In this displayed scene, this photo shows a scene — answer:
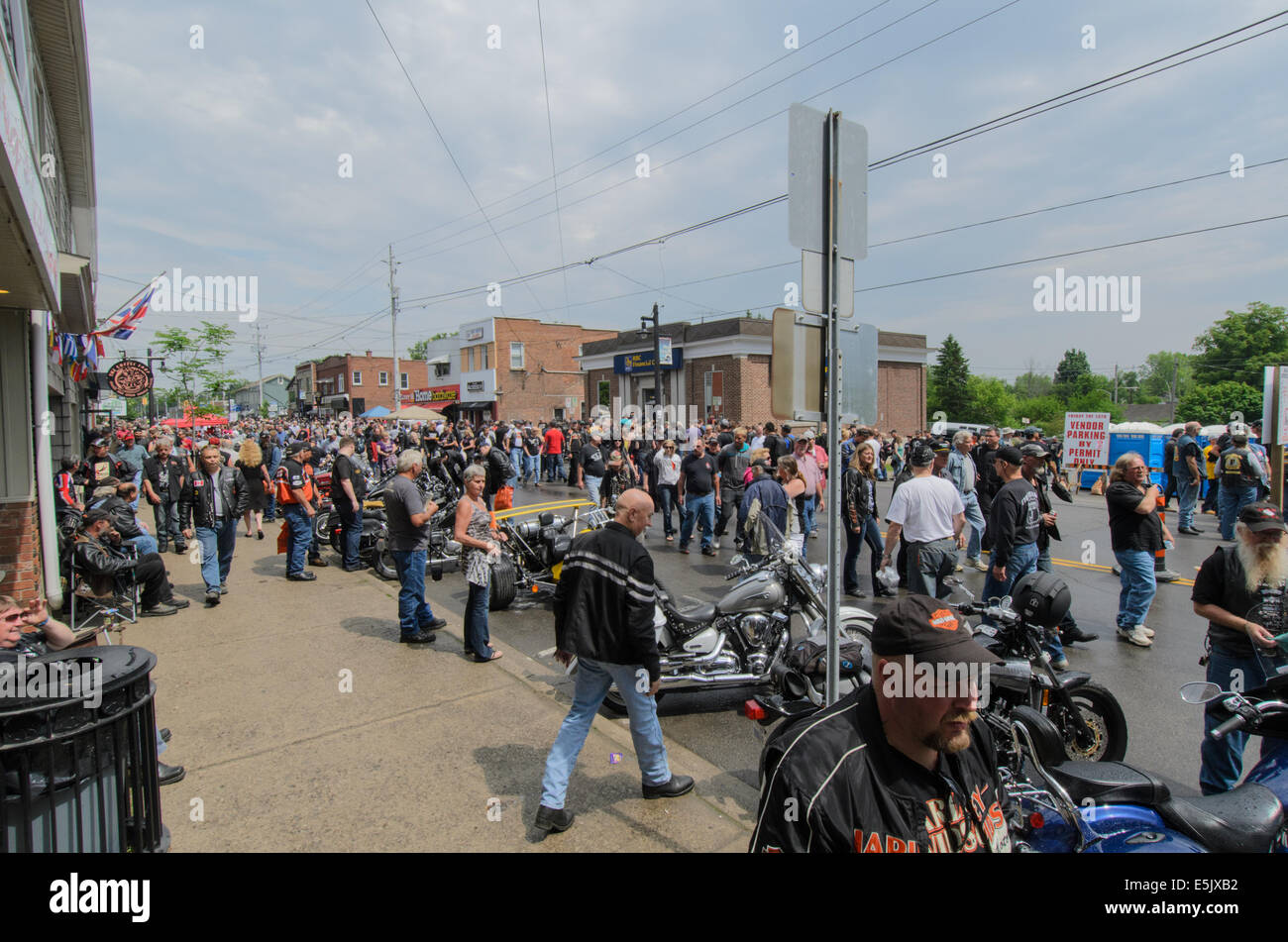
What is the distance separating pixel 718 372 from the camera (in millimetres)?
34031

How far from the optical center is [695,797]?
3756 millimetres

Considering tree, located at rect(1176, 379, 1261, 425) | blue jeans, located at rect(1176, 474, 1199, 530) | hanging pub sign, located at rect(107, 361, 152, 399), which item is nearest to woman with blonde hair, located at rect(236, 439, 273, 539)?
hanging pub sign, located at rect(107, 361, 152, 399)

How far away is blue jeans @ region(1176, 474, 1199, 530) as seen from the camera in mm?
12539

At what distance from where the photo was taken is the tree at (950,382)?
238ft

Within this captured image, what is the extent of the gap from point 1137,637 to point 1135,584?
487 mm

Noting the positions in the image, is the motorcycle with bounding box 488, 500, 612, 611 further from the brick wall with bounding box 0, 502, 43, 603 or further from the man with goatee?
the man with goatee

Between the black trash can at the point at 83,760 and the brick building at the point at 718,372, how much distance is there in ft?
88.1

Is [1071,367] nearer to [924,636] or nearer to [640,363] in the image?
[640,363]

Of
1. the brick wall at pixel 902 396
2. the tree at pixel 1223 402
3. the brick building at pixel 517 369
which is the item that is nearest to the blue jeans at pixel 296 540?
the brick wall at pixel 902 396
